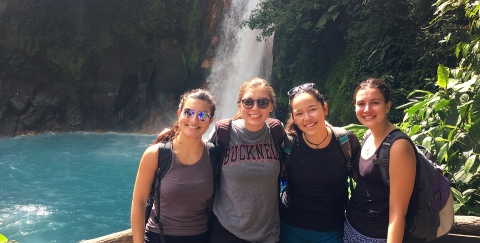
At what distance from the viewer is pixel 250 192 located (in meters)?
1.93

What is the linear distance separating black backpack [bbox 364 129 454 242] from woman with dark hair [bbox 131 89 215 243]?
0.92 meters

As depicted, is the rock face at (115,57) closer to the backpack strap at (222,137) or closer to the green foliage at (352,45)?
the green foliage at (352,45)

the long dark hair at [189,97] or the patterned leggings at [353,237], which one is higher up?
the long dark hair at [189,97]

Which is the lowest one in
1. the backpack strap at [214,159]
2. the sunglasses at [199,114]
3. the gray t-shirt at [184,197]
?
the gray t-shirt at [184,197]

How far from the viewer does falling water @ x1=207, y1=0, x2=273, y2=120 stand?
15820mm

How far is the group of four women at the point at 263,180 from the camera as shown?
1.90 metres

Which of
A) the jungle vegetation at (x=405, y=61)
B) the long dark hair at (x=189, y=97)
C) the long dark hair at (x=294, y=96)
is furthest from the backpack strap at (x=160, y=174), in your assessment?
the jungle vegetation at (x=405, y=61)

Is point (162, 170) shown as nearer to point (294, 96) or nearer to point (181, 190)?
point (181, 190)

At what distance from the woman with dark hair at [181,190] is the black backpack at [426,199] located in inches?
36.4

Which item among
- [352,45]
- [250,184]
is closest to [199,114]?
[250,184]

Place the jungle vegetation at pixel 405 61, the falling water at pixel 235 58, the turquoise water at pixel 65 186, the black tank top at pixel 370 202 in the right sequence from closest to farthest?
the black tank top at pixel 370 202
the jungle vegetation at pixel 405 61
the turquoise water at pixel 65 186
the falling water at pixel 235 58

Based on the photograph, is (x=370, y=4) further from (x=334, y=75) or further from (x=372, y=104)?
(x=372, y=104)

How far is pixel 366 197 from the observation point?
1.86m

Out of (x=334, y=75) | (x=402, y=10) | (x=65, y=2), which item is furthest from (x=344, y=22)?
(x=65, y=2)
